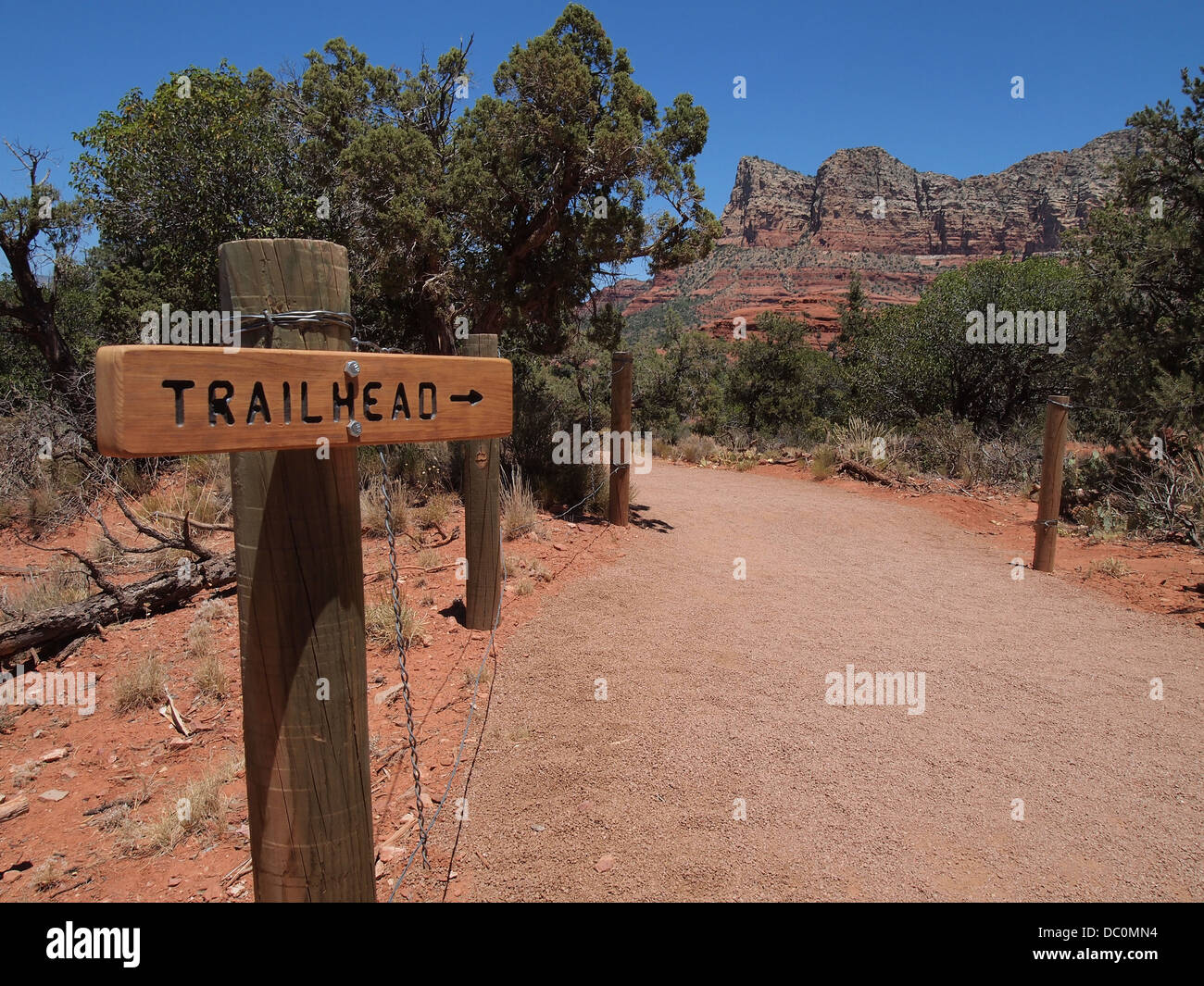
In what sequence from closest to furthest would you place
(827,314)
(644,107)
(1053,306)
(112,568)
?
(112,568) → (644,107) → (1053,306) → (827,314)

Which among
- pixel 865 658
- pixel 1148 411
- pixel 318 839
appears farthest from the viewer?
pixel 1148 411

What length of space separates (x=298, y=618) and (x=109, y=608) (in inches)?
210

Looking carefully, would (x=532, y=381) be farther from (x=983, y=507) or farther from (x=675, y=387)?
(x=675, y=387)

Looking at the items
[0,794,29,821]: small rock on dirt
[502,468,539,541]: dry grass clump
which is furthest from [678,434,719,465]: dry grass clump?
[0,794,29,821]: small rock on dirt

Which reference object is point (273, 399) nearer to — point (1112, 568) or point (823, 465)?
point (1112, 568)

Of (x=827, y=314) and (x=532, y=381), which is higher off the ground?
(x=827, y=314)

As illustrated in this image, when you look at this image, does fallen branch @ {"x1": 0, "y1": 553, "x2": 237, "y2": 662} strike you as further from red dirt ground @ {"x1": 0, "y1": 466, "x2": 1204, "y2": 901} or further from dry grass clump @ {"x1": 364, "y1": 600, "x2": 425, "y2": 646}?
dry grass clump @ {"x1": 364, "y1": 600, "x2": 425, "y2": 646}

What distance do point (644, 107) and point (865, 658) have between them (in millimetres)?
7022

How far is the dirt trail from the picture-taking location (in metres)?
3.17

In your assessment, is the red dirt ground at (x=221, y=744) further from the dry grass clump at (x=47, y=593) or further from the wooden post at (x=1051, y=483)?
the dry grass clump at (x=47, y=593)

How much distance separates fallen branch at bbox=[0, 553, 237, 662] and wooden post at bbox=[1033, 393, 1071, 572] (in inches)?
311

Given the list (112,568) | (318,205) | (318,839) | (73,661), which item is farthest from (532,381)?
(318,839)

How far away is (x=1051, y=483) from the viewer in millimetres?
7793

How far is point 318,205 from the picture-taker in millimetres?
10688
